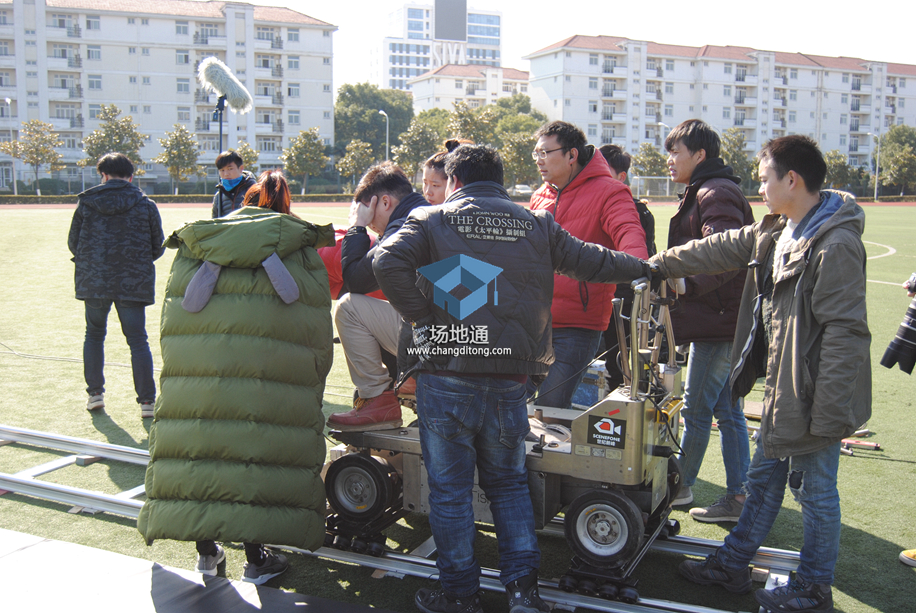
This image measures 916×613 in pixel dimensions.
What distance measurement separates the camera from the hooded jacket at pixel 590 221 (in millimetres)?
3902

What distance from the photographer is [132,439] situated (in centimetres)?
543

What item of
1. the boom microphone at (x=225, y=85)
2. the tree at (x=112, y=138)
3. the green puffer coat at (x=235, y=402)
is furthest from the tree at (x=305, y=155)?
the green puffer coat at (x=235, y=402)

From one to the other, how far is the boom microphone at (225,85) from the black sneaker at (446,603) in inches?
275

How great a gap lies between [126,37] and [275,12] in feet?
47.6

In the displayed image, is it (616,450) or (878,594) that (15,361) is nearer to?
(616,450)

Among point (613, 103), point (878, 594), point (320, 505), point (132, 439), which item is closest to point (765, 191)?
point (878, 594)

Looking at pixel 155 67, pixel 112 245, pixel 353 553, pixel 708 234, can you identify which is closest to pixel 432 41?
pixel 155 67

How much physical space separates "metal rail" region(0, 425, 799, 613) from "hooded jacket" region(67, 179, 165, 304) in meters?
1.22

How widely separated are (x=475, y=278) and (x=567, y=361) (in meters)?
1.29

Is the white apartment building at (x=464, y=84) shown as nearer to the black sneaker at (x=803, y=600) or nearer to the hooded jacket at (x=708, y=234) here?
the hooded jacket at (x=708, y=234)

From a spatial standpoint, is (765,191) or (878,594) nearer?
(765,191)

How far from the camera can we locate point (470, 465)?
3.06 meters

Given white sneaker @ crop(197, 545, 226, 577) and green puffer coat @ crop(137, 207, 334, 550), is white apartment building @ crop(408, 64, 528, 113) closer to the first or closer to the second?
green puffer coat @ crop(137, 207, 334, 550)

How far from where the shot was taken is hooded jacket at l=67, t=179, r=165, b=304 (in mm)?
5738
